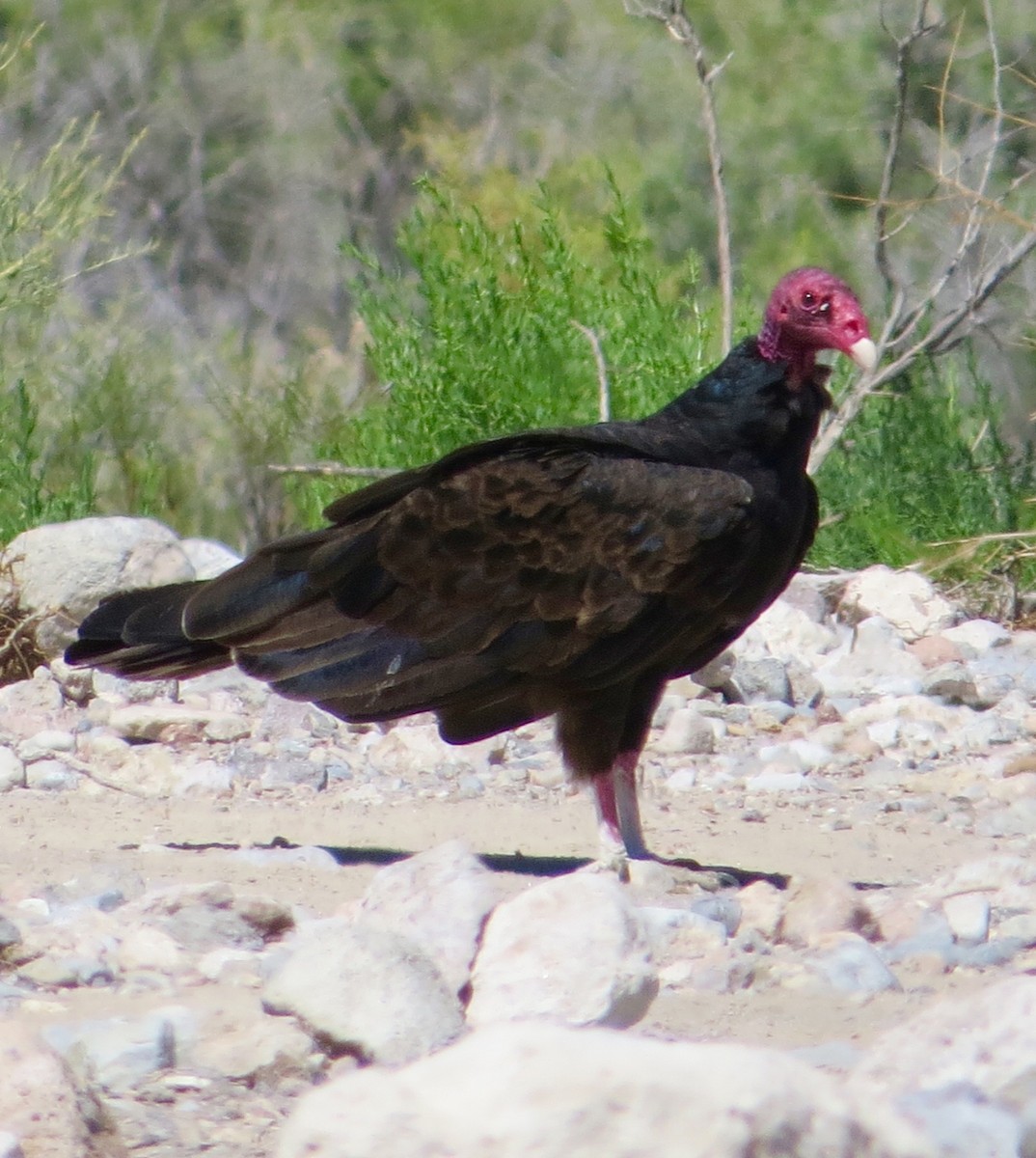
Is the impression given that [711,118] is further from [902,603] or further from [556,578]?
[556,578]

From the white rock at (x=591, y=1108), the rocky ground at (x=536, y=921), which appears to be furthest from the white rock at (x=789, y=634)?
the white rock at (x=591, y=1108)

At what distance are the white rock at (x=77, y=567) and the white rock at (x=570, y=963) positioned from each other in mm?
3195

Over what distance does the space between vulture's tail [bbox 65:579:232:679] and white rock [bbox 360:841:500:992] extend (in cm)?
118

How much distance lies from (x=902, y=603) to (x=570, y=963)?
3662mm

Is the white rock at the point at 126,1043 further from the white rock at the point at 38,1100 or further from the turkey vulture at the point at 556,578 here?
the turkey vulture at the point at 556,578

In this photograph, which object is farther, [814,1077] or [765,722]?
[765,722]

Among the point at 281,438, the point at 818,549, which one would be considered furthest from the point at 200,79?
the point at 818,549

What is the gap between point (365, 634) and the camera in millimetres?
4062

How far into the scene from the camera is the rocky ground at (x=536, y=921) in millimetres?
1696

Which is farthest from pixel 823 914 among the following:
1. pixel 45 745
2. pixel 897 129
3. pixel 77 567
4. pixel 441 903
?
pixel 897 129

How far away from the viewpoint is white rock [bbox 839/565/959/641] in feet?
19.7

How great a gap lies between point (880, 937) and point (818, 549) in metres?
3.67

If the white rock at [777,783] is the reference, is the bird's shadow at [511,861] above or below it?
above

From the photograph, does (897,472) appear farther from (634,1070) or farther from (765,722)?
(634,1070)
